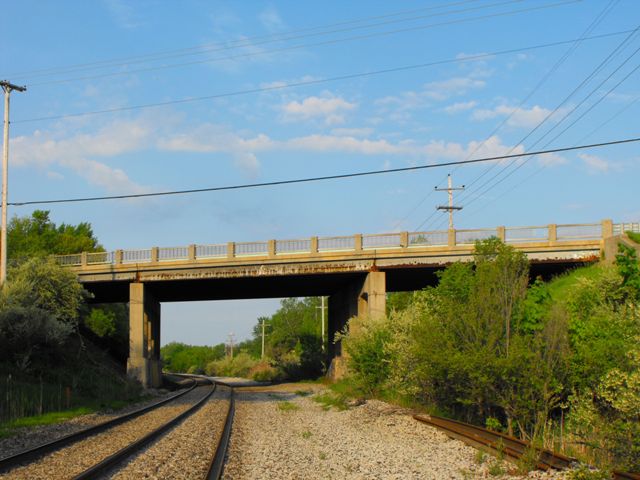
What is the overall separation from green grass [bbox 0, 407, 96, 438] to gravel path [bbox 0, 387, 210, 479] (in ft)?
7.53

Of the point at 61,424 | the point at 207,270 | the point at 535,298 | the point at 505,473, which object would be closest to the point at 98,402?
the point at 61,424

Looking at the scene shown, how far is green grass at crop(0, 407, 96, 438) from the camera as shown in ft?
59.3

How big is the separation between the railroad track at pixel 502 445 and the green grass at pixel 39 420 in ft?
36.6

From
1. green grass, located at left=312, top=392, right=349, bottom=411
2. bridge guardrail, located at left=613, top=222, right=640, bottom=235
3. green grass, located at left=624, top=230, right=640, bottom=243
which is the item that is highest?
bridge guardrail, located at left=613, top=222, right=640, bottom=235

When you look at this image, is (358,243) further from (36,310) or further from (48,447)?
(48,447)

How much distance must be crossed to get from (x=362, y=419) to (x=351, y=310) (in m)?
22.9

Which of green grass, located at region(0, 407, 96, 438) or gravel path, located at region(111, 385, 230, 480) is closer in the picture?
gravel path, located at region(111, 385, 230, 480)

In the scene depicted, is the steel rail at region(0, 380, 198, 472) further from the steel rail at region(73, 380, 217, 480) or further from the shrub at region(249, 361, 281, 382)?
the shrub at region(249, 361, 281, 382)

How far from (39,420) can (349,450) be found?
10.8 metres

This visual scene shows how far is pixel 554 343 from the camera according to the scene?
17172 millimetres

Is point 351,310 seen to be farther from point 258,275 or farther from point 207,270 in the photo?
point 207,270

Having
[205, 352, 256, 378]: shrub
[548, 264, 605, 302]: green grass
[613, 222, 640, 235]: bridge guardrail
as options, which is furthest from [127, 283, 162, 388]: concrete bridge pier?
[205, 352, 256, 378]: shrub

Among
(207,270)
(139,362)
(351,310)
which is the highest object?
(207,270)

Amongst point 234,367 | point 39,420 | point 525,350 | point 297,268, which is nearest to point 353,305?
point 297,268
